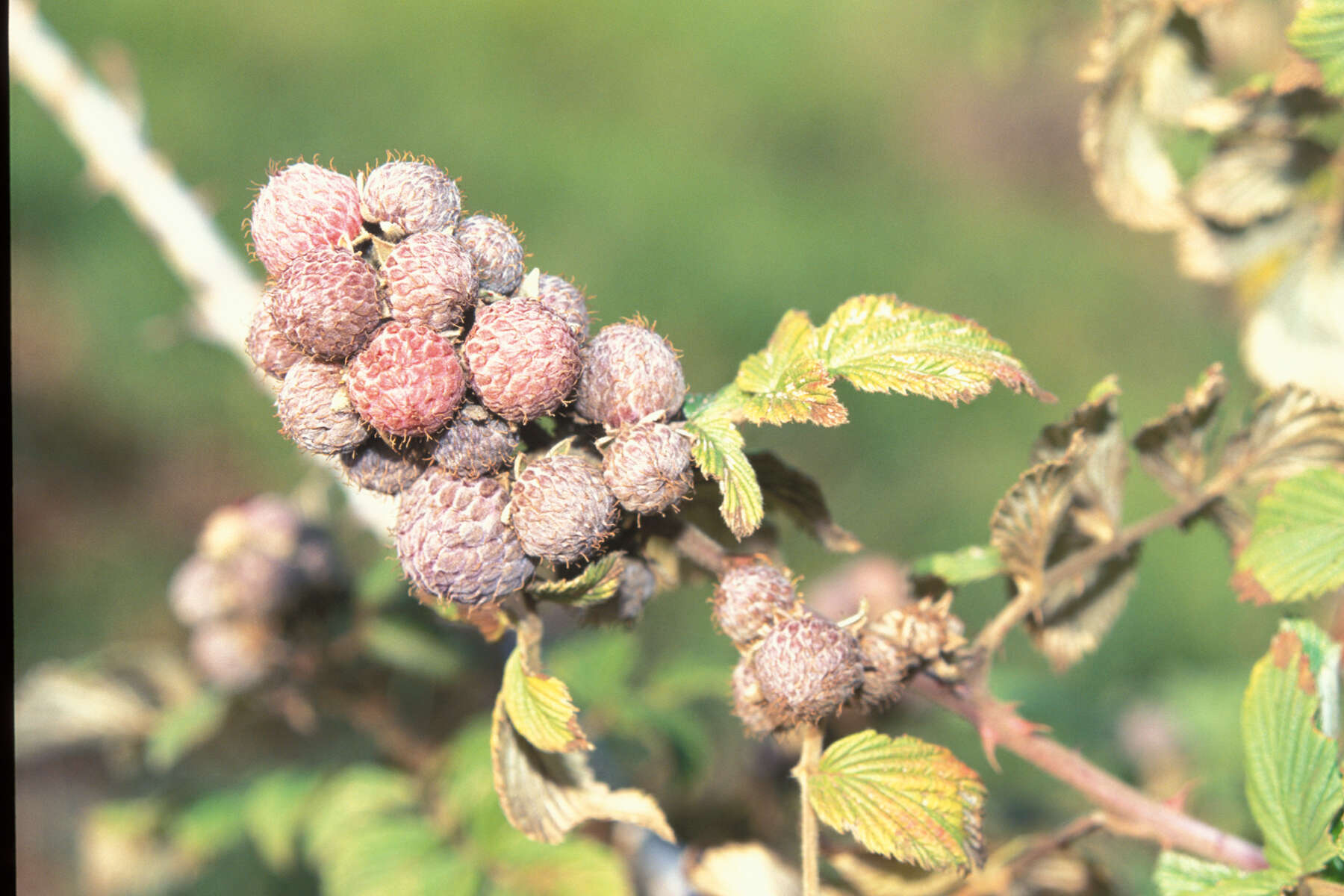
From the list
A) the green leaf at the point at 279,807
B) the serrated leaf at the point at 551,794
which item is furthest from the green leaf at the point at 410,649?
the serrated leaf at the point at 551,794

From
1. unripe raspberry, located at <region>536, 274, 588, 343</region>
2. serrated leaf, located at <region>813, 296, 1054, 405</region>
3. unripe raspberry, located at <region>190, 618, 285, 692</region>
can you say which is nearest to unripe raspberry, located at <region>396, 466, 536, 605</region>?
unripe raspberry, located at <region>536, 274, 588, 343</region>

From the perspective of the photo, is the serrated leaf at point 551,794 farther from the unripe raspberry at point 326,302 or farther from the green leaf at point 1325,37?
the green leaf at point 1325,37

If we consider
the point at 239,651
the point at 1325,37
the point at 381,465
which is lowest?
the point at 381,465

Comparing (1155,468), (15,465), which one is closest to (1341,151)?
(1155,468)

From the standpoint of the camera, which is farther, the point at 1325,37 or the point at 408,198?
the point at 1325,37

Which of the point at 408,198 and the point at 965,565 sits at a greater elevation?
the point at 408,198

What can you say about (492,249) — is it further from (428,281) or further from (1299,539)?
(1299,539)

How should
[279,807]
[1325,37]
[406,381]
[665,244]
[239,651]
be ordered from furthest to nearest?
[665,244] < [239,651] < [279,807] < [1325,37] < [406,381]

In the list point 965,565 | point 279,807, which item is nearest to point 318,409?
point 965,565
